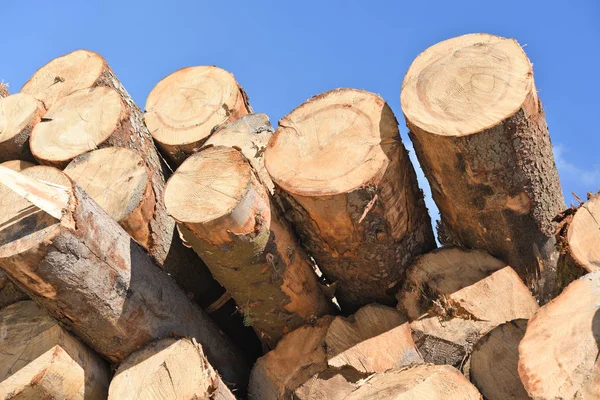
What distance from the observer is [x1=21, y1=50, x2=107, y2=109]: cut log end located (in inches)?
198

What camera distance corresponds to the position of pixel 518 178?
3.48m

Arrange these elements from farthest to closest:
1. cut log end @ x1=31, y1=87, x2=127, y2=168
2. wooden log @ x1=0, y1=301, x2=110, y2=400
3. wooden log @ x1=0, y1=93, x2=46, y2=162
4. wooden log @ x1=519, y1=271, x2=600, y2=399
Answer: wooden log @ x1=0, y1=93, x2=46, y2=162
cut log end @ x1=31, y1=87, x2=127, y2=168
wooden log @ x1=0, y1=301, x2=110, y2=400
wooden log @ x1=519, y1=271, x2=600, y2=399

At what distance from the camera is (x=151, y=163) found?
14.7 feet

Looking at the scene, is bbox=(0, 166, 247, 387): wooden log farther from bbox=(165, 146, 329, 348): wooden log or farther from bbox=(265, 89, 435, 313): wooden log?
bbox=(265, 89, 435, 313): wooden log

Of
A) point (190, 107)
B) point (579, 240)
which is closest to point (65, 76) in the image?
point (190, 107)

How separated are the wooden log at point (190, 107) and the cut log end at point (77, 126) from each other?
260 mm

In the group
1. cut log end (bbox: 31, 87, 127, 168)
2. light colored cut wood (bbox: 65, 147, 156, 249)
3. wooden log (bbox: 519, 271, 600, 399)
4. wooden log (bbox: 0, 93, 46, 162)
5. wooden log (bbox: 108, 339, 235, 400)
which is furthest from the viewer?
wooden log (bbox: 0, 93, 46, 162)

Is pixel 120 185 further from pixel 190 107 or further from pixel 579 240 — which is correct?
pixel 579 240

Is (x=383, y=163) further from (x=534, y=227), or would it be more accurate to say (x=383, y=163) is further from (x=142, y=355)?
(x=142, y=355)

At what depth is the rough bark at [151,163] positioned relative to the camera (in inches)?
164

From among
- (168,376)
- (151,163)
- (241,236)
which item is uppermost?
(151,163)

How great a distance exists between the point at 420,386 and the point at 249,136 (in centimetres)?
183

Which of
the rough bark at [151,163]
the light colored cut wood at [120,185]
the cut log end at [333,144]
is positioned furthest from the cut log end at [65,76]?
the cut log end at [333,144]

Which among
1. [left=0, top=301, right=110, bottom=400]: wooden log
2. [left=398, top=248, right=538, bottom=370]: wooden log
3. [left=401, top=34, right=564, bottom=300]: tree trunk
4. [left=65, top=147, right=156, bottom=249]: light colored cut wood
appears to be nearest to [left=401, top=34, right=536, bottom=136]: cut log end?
[left=401, top=34, right=564, bottom=300]: tree trunk
